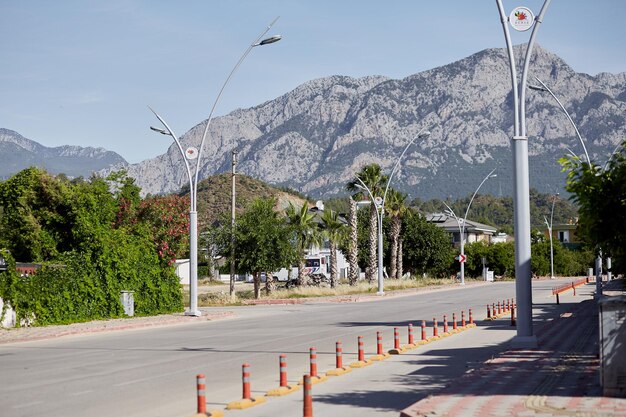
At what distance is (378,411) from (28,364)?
35.6ft

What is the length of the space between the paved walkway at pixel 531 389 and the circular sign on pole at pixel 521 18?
7109 millimetres

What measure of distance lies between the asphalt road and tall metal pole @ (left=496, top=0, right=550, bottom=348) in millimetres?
3665

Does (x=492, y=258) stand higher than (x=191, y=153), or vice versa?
(x=191, y=153)

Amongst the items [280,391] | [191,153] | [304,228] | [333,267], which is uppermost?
[191,153]

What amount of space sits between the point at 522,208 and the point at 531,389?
25.7 ft

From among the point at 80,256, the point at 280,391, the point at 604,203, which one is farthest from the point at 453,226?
the point at 280,391

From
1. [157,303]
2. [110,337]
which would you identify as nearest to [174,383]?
[110,337]

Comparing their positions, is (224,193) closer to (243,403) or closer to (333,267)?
(333,267)

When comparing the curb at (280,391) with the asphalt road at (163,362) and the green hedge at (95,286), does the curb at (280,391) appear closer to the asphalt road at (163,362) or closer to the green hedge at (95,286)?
the asphalt road at (163,362)

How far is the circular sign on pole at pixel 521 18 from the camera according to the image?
64.7ft

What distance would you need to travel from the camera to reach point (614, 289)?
144ft

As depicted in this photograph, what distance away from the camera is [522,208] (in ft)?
64.6

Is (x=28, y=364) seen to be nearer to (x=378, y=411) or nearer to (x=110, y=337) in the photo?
(x=110, y=337)

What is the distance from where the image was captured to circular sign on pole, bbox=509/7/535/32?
19.7 metres
